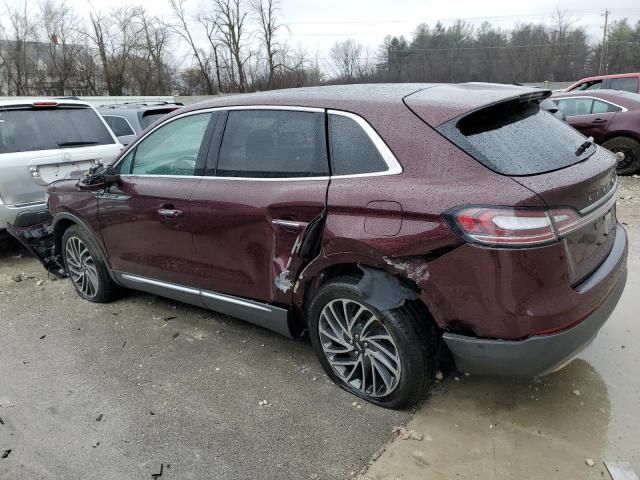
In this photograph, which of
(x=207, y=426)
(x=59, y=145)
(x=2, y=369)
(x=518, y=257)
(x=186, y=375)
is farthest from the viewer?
(x=59, y=145)

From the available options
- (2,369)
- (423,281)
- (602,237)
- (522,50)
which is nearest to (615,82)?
(602,237)

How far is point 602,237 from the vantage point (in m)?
2.74

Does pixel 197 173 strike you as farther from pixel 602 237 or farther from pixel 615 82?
pixel 615 82

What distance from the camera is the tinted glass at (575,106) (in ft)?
31.7

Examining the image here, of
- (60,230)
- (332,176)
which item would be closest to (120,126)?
(60,230)

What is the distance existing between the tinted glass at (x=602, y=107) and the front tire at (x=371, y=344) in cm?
845

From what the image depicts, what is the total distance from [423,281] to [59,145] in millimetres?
4931

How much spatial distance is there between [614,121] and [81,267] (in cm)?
879

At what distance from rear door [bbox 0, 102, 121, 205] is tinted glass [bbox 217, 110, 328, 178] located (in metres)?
3.20

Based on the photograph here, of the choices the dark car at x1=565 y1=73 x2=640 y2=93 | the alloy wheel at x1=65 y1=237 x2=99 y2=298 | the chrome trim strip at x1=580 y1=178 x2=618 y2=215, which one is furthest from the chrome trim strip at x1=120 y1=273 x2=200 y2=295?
the dark car at x1=565 y1=73 x2=640 y2=93

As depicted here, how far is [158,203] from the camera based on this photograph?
12.2ft

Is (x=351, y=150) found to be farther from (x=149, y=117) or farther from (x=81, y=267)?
(x=149, y=117)

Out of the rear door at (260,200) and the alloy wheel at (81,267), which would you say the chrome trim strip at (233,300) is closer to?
the rear door at (260,200)

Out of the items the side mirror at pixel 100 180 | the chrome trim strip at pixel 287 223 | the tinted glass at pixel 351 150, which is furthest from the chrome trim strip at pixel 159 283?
the tinted glass at pixel 351 150
